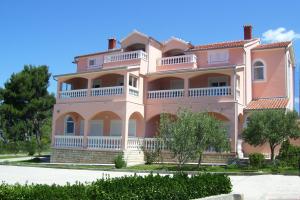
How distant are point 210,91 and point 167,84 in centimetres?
571

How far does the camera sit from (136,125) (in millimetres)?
30875

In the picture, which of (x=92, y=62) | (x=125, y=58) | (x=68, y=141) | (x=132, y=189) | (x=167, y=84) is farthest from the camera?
(x=92, y=62)

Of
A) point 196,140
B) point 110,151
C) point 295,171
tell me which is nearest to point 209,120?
point 196,140

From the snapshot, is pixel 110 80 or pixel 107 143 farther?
pixel 110 80

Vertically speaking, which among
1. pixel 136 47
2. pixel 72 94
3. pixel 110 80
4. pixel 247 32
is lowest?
pixel 72 94

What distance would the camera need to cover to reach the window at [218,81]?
30.0 m

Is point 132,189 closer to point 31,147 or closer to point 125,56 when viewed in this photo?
point 125,56

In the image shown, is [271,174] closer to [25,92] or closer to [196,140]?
[196,140]

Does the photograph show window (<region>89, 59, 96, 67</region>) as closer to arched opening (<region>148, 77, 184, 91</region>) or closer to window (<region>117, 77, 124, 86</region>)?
window (<region>117, 77, 124, 86</region>)

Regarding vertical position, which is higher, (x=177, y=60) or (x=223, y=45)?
(x=223, y=45)

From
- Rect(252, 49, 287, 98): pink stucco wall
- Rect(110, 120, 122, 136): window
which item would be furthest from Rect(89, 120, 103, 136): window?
Rect(252, 49, 287, 98): pink stucco wall

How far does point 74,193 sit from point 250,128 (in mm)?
17079

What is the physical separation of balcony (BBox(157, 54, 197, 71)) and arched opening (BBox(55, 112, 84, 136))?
8.78 meters

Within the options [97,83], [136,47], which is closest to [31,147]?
[97,83]
